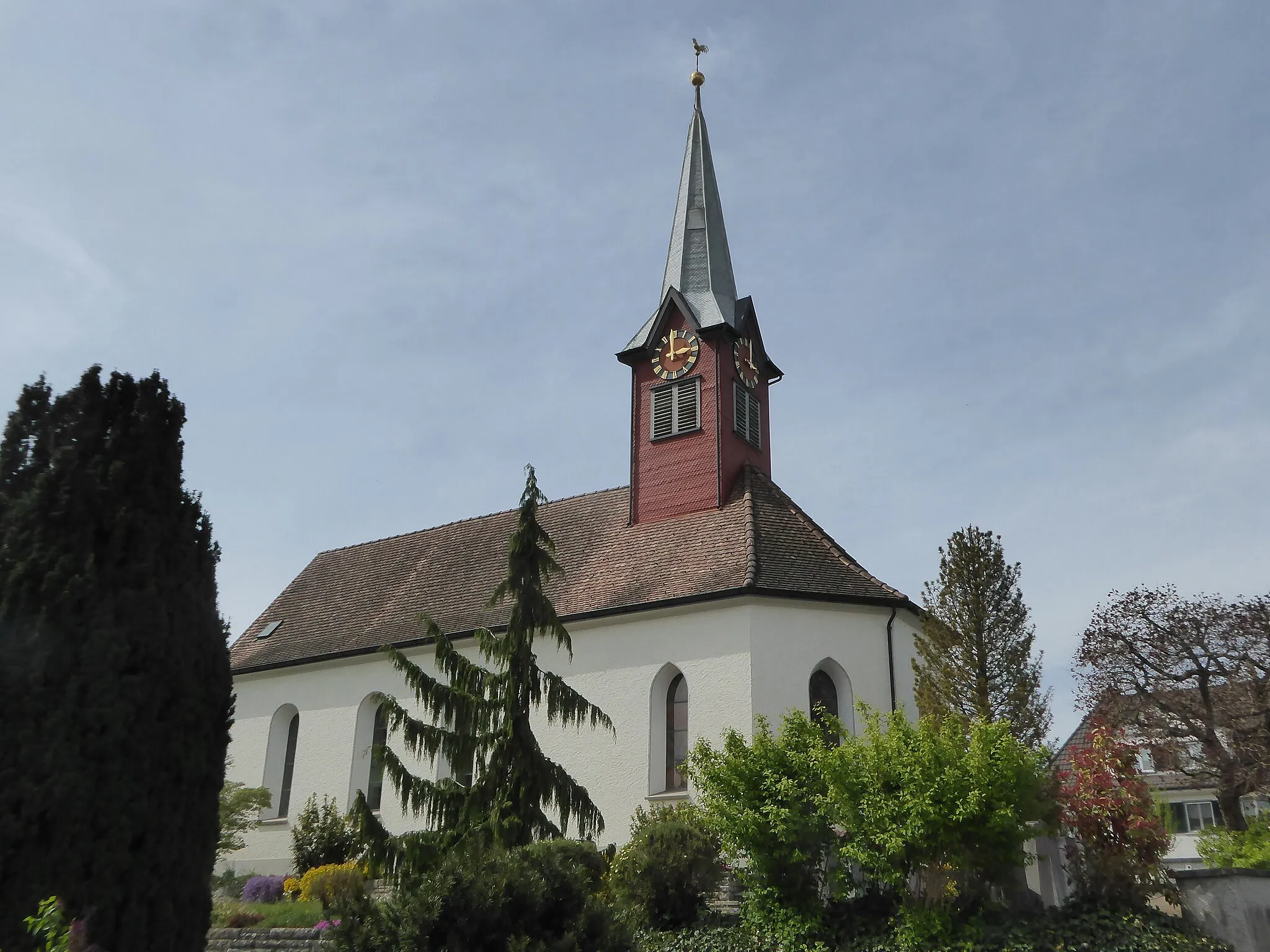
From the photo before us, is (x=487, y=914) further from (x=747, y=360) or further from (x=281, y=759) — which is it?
(x=281, y=759)

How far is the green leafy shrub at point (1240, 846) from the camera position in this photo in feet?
62.2

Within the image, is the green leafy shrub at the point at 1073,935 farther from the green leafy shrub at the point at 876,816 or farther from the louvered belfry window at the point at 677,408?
the louvered belfry window at the point at 677,408

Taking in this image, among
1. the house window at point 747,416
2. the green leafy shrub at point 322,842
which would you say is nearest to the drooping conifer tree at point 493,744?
the green leafy shrub at point 322,842

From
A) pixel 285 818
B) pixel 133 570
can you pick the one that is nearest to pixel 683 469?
pixel 285 818

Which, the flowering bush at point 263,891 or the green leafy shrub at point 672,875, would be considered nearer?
the green leafy shrub at point 672,875

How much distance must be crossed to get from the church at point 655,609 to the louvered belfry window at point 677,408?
0.15 feet

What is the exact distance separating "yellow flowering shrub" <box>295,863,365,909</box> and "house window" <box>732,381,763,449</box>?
41.6ft

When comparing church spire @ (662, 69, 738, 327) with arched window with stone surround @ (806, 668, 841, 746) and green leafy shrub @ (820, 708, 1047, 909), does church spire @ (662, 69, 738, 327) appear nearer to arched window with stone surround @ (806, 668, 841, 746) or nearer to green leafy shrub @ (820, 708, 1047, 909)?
arched window with stone surround @ (806, 668, 841, 746)

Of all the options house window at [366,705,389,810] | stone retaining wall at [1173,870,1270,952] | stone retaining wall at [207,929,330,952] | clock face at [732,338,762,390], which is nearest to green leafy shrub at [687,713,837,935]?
stone retaining wall at [1173,870,1270,952]

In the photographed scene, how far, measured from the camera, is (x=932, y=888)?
43.1ft

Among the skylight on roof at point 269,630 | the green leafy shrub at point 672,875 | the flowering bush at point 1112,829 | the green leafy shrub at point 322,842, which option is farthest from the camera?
the skylight on roof at point 269,630

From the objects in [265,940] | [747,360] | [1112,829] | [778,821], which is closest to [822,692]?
[778,821]

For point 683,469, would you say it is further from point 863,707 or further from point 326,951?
point 326,951

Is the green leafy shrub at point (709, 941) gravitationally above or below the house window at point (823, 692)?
below
